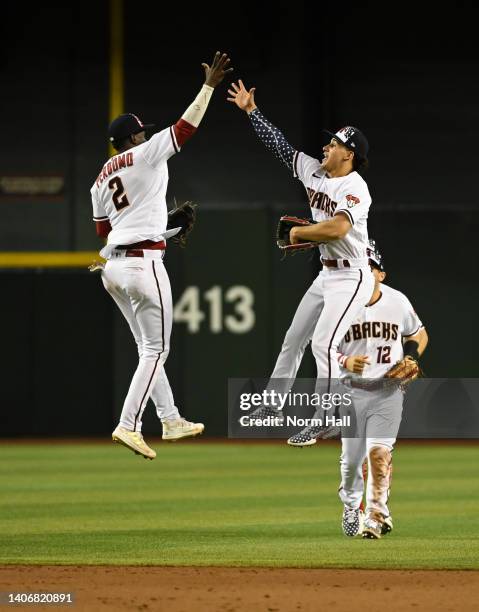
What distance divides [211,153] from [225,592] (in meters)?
14.3

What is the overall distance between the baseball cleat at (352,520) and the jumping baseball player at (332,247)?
2.26 m

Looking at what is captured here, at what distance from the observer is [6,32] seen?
73.4ft

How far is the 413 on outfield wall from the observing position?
19797 millimetres

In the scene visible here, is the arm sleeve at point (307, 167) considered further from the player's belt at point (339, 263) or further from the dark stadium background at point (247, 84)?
the dark stadium background at point (247, 84)

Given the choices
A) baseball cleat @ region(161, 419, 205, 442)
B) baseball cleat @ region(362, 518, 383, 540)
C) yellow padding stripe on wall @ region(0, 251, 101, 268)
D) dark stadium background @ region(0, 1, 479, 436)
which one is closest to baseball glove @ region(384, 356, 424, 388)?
baseball cleat @ region(362, 518, 383, 540)

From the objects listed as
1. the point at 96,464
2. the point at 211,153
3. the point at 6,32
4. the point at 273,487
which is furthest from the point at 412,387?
the point at 6,32

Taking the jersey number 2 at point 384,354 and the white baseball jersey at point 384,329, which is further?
the jersey number 2 at point 384,354

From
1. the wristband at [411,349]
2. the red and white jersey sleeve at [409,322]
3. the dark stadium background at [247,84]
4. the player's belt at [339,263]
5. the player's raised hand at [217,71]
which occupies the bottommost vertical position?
the wristband at [411,349]

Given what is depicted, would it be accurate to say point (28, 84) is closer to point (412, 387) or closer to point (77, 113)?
point (77, 113)

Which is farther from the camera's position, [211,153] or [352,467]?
[211,153]

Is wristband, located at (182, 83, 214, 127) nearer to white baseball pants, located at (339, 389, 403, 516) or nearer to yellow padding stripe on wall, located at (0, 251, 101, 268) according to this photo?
white baseball pants, located at (339, 389, 403, 516)

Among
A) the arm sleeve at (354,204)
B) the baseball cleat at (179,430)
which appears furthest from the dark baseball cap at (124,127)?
the baseball cleat at (179,430)

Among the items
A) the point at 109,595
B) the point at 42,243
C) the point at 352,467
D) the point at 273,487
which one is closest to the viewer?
the point at 109,595

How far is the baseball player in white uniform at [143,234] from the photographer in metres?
7.14
